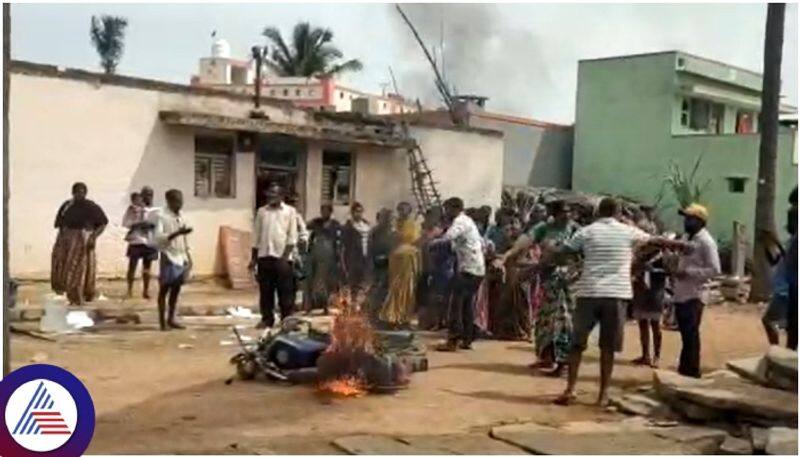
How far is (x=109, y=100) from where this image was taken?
1443cm

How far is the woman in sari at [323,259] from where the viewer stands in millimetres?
11898

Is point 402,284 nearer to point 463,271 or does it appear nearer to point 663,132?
point 463,271

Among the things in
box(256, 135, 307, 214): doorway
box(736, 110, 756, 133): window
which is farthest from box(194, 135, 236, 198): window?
box(736, 110, 756, 133): window

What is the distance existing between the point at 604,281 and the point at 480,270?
241 cm

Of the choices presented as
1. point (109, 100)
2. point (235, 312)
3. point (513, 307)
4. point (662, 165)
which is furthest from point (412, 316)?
point (662, 165)

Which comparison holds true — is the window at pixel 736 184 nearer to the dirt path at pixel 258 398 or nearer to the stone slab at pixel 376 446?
the dirt path at pixel 258 398

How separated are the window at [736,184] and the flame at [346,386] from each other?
19.8m

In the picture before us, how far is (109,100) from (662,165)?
1618cm

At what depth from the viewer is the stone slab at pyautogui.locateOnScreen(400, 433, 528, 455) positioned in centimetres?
556

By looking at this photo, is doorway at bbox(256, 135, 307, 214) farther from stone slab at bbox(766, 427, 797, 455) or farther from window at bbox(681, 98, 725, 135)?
window at bbox(681, 98, 725, 135)

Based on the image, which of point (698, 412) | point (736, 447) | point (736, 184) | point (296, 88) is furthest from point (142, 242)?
point (736, 184)

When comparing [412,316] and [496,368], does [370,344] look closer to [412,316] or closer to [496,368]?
[496,368]

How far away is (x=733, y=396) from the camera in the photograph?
6254mm

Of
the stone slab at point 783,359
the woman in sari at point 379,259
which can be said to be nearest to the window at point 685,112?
the woman in sari at point 379,259
